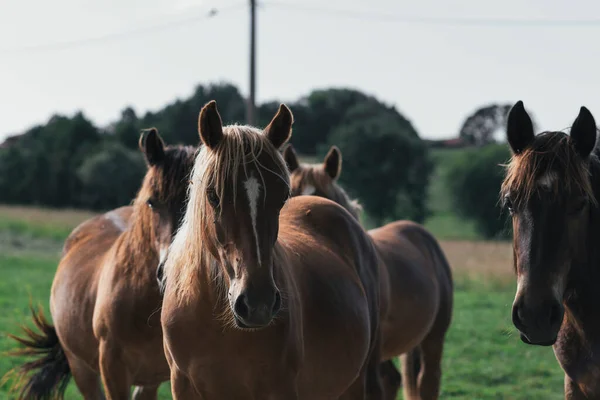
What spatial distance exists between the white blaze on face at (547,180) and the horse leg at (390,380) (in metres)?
3.86

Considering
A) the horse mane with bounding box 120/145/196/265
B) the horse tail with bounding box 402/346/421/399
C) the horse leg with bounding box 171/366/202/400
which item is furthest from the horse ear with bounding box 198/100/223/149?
the horse tail with bounding box 402/346/421/399

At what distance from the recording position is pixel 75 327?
6.05 meters

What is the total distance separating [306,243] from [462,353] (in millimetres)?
6429

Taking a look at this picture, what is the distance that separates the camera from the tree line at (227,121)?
43.6m

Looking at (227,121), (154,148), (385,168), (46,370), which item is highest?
(154,148)

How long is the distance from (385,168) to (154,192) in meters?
39.2

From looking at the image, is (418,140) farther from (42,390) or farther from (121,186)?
(42,390)

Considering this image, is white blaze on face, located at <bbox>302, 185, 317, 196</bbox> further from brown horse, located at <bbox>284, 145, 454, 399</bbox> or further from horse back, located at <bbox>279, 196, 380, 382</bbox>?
horse back, located at <bbox>279, 196, 380, 382</bbox>

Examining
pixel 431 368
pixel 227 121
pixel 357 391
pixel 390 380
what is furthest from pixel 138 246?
pixel 227 121

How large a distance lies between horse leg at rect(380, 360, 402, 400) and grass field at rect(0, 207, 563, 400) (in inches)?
36.3

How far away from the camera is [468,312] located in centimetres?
1420

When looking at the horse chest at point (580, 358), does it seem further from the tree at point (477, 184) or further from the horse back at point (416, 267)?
the tree at point (477, 184)

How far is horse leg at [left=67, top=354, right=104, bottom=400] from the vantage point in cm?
654

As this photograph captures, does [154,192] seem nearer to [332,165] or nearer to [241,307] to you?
[241,307]
